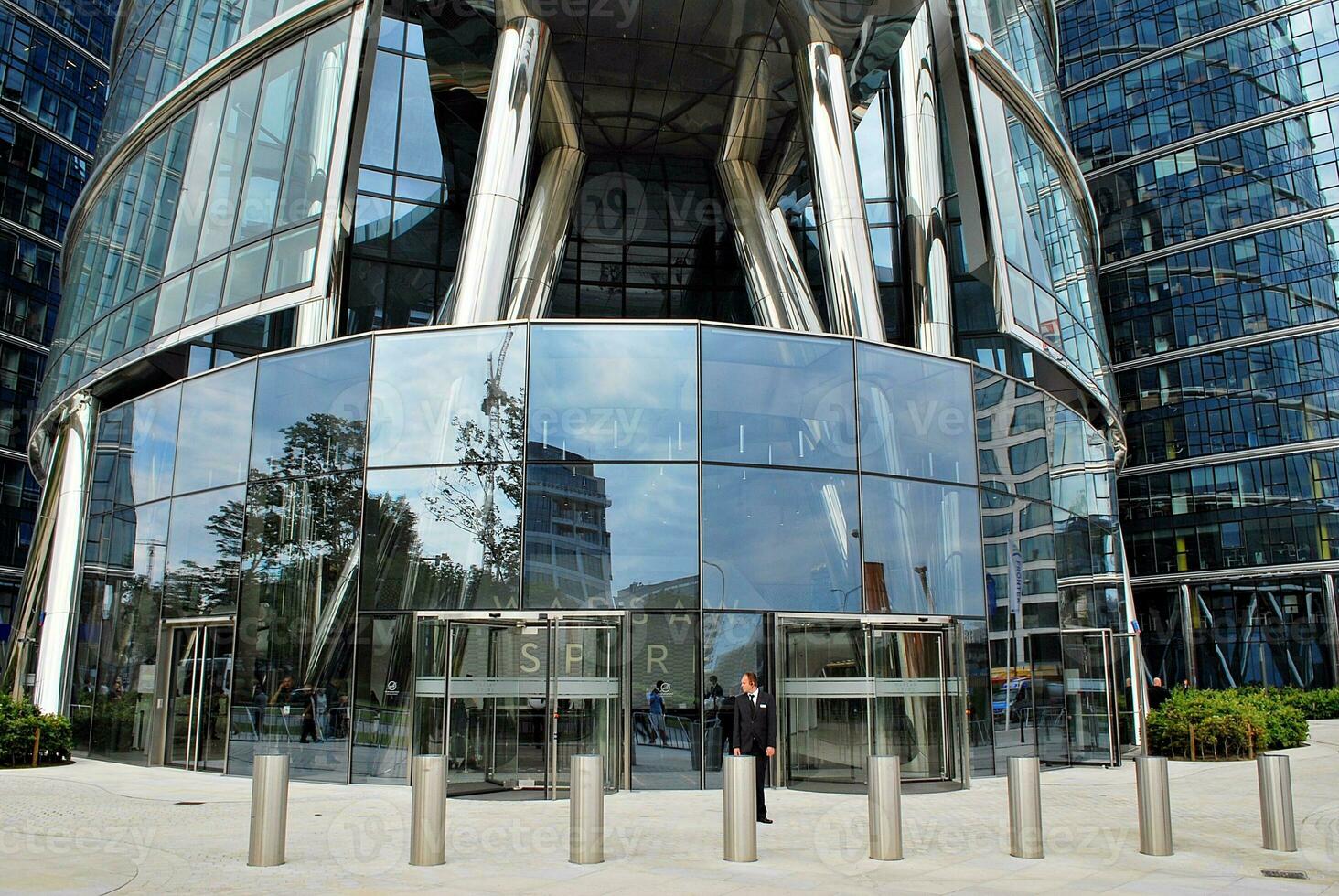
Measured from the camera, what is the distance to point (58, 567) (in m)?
24.1

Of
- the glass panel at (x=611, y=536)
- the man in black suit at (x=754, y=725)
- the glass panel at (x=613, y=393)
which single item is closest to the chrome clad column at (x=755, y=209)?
the glass panel at (x=613, y=393)

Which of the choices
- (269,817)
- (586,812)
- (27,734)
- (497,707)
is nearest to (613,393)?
(497,707)

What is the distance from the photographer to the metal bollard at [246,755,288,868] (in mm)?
8875

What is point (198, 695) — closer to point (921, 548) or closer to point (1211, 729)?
point (921, 548)

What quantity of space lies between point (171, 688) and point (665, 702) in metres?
9.54

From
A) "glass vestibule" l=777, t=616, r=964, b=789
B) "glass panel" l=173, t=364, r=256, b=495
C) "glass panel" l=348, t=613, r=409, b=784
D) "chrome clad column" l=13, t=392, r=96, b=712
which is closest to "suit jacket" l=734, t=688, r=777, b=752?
"glass vestibule" l=777, t=616, r=964, b=789

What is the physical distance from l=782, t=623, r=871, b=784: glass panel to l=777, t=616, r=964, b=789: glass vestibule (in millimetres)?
13

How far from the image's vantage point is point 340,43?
71.3ft

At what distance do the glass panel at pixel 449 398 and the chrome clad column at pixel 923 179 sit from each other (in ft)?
35.8

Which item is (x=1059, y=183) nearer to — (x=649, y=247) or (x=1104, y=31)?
(x=649, y=247)

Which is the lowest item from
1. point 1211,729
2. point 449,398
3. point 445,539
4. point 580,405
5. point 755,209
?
point 1211,729

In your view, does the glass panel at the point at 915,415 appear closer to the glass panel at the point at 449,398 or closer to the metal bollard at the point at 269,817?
the glass panel at the point at 449,398

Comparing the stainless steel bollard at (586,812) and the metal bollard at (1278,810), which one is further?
the metal bollard at (1278,810)

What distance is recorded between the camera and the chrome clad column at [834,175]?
21000 mm
